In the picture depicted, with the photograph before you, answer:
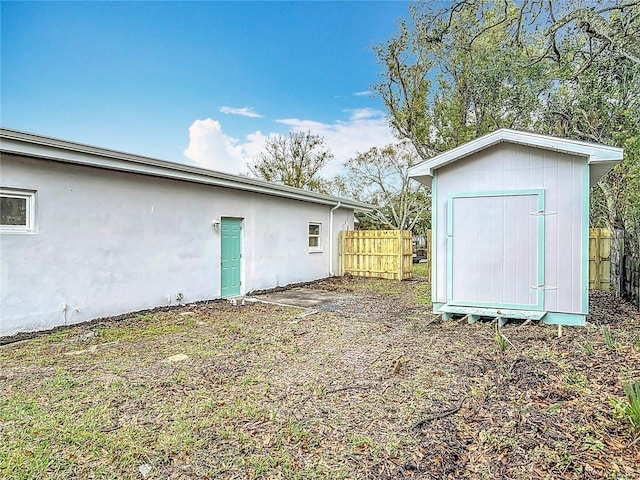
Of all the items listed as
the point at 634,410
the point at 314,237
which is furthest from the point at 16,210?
the point at 314,237

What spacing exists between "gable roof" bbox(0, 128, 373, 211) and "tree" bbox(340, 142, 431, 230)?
11665 millimetres

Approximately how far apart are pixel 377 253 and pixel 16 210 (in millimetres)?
10189

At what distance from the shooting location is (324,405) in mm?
3287

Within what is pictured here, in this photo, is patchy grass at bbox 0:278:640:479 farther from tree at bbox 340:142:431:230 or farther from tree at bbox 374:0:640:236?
tree at bbox 340:142:431:230

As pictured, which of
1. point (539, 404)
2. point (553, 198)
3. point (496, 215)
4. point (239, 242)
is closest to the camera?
point (539, 404)

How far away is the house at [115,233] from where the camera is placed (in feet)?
18.4

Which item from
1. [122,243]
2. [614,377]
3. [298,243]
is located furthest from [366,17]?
[614,377]

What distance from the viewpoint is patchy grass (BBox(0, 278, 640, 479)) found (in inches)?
95.3

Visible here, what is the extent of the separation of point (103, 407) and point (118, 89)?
438 inches

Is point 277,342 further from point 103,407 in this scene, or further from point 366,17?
A: point 366,17

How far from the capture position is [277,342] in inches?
210

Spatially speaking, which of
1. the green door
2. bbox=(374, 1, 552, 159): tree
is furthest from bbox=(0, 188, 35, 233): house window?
bbox=(374, 1, 552, 159): tree

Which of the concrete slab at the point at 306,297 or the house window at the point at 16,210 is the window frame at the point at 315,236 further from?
the house window at the point at 16,210

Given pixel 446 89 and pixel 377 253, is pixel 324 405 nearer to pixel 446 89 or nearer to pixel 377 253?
pixel 377 253
